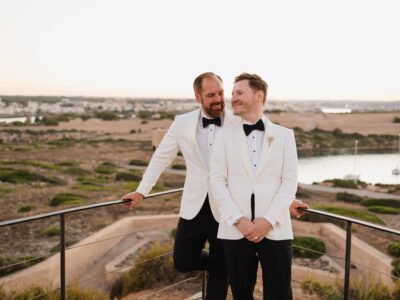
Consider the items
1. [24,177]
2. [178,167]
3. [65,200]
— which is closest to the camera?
[65,200]

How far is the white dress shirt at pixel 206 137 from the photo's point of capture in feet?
7.30

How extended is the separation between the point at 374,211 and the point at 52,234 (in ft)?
41.7

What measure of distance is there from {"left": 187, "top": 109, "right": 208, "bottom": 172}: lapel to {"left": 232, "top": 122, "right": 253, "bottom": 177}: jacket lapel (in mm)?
330

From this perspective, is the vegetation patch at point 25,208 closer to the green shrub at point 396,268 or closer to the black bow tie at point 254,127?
the green shrub at point 396,268

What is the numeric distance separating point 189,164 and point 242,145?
46cm

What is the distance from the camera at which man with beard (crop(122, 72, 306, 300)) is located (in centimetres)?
218

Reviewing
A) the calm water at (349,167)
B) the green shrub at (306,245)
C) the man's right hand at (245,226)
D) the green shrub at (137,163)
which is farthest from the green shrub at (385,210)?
the green shrub at (137,163)

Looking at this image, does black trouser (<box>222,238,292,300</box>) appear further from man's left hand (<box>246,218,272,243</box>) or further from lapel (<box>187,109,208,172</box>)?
lapel (<box>187,109,208,172</box>)

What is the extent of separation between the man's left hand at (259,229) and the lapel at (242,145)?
25cm

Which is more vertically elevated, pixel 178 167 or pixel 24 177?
pixel 24 177

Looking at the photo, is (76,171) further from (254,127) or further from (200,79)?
(254,127)

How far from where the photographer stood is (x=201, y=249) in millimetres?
2305

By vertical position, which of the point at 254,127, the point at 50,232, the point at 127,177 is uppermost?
the point at 254,127

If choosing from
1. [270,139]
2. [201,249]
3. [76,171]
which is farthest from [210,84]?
[76,171]
